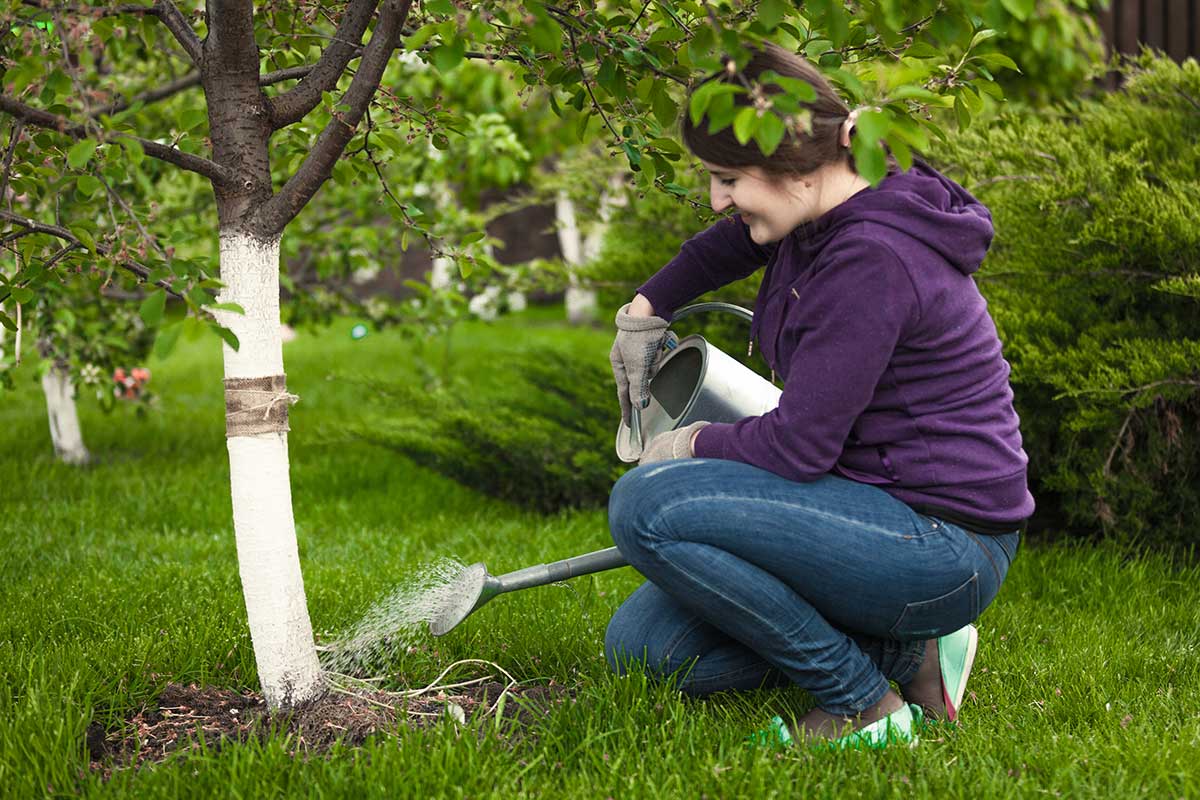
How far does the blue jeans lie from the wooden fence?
4.80 metres

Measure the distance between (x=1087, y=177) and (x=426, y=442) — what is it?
229cm

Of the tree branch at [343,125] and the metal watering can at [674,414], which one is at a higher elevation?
the tree branch at [343,125]

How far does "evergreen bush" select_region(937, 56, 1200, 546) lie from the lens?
9.59 ft

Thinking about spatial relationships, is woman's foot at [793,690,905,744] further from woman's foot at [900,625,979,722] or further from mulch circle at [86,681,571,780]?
mulch circle at [86,681,571,780]

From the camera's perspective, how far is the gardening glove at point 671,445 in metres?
1.99

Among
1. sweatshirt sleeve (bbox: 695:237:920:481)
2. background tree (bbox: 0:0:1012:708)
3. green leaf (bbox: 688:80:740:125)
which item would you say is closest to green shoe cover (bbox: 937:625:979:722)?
sweatshirt sleeve (bbox: 695:237:920:481)

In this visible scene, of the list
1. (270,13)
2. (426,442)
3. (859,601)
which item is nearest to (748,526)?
(859,601)

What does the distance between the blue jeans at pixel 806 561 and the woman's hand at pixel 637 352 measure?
27cm

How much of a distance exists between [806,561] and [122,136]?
119 cm

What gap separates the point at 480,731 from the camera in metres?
2.03

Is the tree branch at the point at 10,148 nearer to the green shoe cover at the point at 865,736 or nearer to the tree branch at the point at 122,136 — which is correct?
A: the tree branch at the point at 122,136

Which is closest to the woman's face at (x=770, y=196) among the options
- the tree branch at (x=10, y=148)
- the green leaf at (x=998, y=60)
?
the green leaf at (x=998, y=60)

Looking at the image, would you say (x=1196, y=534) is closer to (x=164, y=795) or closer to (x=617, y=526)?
(x=617, y=526)

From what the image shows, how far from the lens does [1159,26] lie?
20.4ft
